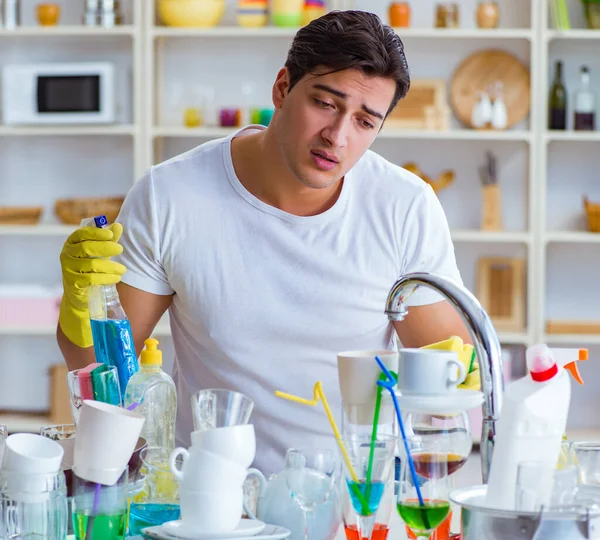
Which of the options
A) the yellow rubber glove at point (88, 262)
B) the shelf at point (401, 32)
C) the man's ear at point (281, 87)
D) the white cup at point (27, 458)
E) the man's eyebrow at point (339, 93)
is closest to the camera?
the white cup at point (27, 458)

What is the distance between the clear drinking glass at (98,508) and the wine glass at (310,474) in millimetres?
194

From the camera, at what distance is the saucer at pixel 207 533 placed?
1112 mm

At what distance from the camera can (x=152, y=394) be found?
1.43 m

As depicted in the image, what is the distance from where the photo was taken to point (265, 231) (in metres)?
1.90

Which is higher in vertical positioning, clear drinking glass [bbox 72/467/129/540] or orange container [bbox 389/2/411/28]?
orange container [bbox 389/2/411/28]

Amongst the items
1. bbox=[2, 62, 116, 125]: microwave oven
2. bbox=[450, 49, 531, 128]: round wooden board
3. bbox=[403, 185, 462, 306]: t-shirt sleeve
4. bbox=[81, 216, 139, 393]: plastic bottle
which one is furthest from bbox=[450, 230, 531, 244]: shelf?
bbox=[81, 216, 139, 393]: plastic bottle

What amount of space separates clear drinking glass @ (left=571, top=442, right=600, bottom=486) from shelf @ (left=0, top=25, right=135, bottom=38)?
10.9ft

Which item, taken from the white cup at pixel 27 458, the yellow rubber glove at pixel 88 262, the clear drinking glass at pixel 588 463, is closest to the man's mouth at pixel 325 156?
the yellow rubber glove at pixel 88 262

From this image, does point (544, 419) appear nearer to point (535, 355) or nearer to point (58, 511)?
point (535, 355)

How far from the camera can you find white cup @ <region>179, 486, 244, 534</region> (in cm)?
110

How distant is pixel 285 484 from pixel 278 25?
10.8 ft

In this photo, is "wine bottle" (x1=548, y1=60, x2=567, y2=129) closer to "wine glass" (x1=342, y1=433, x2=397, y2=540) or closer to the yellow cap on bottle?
the yellow cap on bottle

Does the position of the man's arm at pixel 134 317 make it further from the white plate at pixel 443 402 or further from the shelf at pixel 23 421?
the shelf at pixel 23 421

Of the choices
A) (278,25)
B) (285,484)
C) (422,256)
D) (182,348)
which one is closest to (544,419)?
(285,484)
